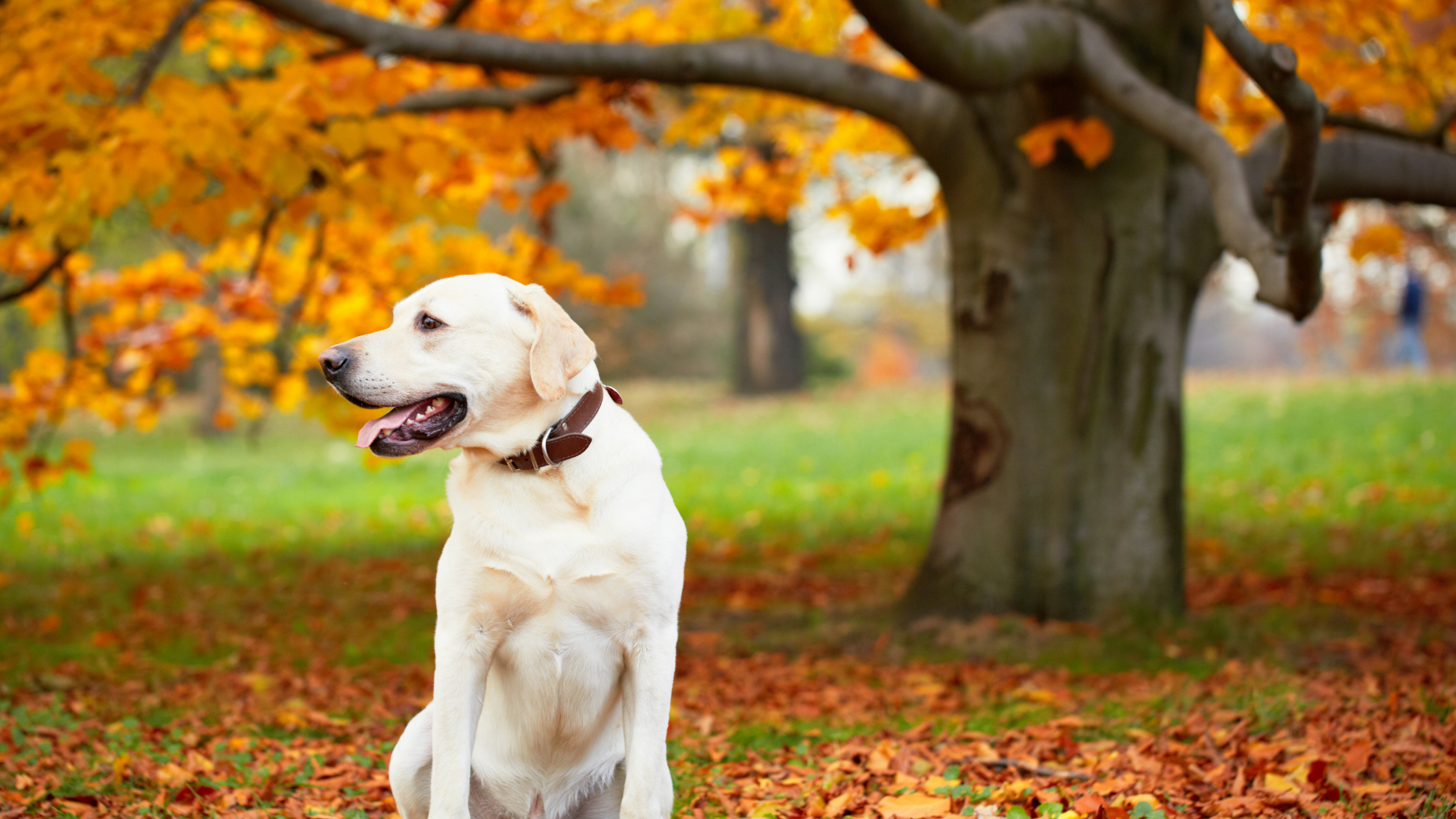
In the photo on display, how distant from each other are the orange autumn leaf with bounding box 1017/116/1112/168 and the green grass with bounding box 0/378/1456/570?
380 cm

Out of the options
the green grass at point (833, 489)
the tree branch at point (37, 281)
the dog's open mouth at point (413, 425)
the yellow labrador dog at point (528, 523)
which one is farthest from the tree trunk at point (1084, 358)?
the tree branch at point (37, 281)

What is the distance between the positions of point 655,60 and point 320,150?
1560mm

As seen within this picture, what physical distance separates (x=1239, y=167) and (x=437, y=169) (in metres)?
3.42

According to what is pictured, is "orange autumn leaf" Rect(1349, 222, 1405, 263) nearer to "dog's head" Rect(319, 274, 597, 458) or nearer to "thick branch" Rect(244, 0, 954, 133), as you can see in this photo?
"thick branch" Rect(244, 0, 954, 133)

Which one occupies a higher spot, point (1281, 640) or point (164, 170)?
point (164, 170)

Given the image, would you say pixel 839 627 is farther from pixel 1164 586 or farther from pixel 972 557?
pixel 1164 586

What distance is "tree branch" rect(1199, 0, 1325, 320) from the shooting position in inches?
162

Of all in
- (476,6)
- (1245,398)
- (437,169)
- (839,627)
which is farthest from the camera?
(1245,398)

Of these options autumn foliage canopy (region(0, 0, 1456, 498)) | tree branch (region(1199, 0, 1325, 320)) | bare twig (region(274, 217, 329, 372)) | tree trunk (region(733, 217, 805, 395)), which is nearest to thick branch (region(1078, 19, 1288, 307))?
tree branch (region(1199, 0, 1325, 320))

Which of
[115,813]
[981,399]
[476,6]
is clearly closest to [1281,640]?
[981,399]

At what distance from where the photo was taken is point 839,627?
6.37 metres

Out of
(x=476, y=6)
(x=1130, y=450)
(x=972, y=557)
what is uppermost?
(x=476, y=6)

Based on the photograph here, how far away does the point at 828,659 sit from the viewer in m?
5.98

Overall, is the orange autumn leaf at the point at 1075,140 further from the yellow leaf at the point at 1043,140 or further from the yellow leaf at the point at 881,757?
the yellow leaf at the point at 881,757
